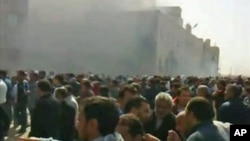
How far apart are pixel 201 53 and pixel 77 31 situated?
26979 millimetres

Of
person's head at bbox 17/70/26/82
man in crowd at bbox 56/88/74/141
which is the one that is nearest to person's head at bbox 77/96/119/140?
man in crowd at bbox 56/88/74/141

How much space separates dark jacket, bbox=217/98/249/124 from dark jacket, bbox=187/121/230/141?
7.25 feet

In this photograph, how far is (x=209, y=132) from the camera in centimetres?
412

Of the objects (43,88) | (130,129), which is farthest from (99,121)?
(43,88)

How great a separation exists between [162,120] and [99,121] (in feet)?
8.01

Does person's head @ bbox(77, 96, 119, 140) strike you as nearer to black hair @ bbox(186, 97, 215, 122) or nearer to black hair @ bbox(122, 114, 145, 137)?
black hair @ bbox(122, 114, 145, 137)

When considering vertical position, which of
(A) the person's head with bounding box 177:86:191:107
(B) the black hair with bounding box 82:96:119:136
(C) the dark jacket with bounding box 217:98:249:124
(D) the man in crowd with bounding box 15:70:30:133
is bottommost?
(D) the man in crowd with bounding box 15:70:30:133

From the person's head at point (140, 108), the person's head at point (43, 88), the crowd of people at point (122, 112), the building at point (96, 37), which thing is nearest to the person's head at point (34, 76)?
the crowd of people at point (122, 112)

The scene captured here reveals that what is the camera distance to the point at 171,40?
50531 mm

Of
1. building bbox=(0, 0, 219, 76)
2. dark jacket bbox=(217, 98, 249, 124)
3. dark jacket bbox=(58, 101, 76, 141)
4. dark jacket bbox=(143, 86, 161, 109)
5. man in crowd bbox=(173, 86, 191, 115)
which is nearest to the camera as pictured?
dark jacket bbox=(217, 98, 249, 124)

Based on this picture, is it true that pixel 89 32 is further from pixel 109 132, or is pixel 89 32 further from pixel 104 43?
pixel 109 132

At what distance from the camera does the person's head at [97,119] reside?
3.35 m

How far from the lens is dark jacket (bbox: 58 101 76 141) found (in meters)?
7.48

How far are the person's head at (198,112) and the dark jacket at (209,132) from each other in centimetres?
6
